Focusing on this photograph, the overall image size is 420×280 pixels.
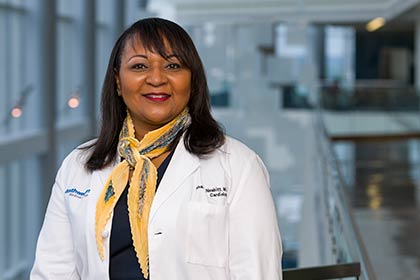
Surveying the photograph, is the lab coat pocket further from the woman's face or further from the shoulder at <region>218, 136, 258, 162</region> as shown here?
the woman's face

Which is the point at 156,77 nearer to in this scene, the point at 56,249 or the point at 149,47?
the point at 149,47

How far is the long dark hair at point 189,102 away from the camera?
7.30 ft

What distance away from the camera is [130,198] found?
7.22ft

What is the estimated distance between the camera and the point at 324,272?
129 inches

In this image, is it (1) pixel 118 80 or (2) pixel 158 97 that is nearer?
(2) pixel 158 97

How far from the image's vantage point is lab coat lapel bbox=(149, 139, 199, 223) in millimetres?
2156

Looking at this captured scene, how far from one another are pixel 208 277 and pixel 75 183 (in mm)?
465

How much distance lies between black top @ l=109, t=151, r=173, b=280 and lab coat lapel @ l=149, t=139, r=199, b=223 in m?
0.04

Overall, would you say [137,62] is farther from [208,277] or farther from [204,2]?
[204,2]

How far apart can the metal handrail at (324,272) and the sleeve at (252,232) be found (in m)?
1.02

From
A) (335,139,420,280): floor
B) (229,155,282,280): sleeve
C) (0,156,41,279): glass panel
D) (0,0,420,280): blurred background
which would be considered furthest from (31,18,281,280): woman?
(0,156,41,279): glass panel

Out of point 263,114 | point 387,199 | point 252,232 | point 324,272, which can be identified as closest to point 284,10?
point 263,114

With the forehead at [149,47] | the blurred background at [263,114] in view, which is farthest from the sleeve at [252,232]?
the blurred background at [263,114]

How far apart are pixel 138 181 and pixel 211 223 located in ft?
0.76
